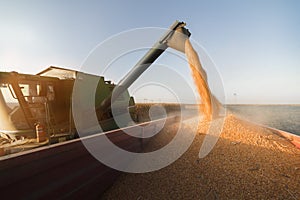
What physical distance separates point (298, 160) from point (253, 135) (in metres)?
1.52

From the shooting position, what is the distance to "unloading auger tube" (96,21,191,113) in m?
4.16

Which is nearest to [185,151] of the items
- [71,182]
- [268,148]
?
[268,148]

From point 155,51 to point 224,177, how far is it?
3.37m

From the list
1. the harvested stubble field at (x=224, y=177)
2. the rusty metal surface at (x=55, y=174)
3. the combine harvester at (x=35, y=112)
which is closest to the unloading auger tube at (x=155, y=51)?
the combine harvester at (x=35, y=112)

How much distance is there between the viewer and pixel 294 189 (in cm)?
225

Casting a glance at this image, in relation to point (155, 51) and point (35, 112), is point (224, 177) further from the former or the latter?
point (35, 112)

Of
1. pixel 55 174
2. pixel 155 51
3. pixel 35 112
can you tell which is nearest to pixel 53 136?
pixel 35 112

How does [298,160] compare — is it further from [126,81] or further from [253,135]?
Answer: [126,81]

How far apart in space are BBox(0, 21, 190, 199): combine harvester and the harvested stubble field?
0.58m

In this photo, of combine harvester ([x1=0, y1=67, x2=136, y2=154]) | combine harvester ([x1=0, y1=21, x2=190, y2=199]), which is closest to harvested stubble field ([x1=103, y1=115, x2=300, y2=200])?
combine harvester ([x1=0, y1=21, x2=190, y2=199])

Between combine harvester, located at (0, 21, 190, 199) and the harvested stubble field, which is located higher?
combine harvester, located at (0, 21, 190, 199)

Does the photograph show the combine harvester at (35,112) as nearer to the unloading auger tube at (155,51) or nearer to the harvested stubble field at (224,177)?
the unloading auger tube at (155,51)

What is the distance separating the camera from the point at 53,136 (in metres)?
3.01

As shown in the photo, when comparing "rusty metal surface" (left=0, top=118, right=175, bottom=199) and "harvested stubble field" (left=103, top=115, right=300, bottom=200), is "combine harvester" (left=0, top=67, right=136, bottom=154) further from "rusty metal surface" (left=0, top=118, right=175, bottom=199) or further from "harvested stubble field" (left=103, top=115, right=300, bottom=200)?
"harvested stubble field" (left=103, top=115, right=300, bottom=200)
